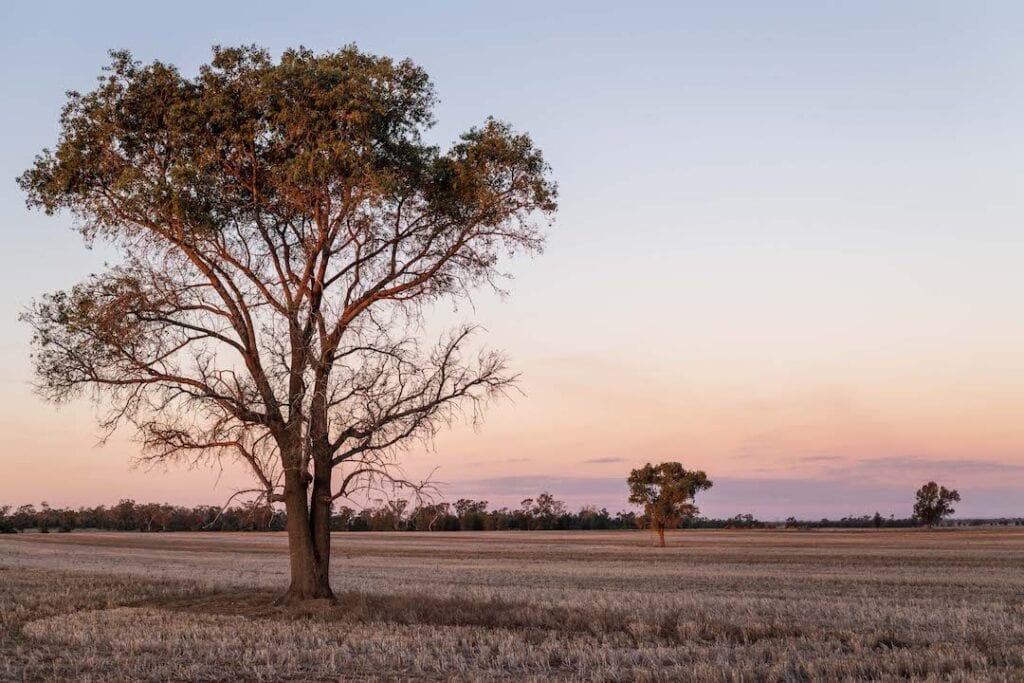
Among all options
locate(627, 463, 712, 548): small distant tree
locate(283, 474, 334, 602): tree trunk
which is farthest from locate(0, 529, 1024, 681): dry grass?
locate(627, 463, 712, 548): small distant tree

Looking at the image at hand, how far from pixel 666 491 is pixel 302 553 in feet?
210

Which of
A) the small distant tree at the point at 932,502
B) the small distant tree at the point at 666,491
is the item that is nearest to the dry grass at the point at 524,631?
the small distant tree at the point at 666,491

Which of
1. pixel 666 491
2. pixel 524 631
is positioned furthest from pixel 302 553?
pixel 666 491

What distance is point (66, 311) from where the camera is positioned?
906 inches

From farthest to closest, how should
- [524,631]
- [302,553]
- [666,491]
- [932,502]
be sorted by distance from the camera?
[932,502] < [666,491] < [302,553] < [524,631]

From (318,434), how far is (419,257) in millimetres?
5025

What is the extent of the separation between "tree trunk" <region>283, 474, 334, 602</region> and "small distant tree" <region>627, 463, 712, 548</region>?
6320cm

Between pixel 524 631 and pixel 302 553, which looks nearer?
pixel 524 631

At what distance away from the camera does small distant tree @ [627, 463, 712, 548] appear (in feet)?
276

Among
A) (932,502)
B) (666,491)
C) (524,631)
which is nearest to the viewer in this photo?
(524,631)

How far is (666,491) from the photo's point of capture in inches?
3307

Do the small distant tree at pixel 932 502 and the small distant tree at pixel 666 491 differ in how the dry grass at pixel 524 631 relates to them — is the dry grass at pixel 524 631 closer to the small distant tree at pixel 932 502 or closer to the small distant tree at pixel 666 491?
the small distant tree at pixel 666 491

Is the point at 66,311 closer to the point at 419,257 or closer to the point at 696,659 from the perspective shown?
the point at 419,257

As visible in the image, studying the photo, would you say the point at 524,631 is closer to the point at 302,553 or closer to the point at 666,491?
the point at 302,553
